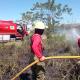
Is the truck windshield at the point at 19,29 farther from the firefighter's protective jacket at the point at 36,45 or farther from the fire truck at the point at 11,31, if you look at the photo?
the firefighter's protective jacket at the point at 36,45

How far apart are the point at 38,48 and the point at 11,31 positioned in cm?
1669

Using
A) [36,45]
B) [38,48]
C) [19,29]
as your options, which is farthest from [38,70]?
[19,29]

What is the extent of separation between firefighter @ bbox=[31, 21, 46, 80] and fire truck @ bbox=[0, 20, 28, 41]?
15449 mm

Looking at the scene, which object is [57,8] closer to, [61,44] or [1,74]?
[61,44]

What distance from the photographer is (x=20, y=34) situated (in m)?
23.8

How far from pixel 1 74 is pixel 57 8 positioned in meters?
9.76

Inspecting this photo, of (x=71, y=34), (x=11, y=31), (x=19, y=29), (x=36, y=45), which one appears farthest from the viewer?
(x=19, y=29)

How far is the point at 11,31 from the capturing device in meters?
23.5

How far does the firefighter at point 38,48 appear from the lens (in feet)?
22.4

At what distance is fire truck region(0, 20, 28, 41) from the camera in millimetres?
23078

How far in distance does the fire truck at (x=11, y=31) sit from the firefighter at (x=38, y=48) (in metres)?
15.4

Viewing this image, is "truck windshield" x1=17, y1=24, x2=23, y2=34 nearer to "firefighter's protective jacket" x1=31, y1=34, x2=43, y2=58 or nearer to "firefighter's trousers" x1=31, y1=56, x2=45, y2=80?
"firefighter's trousers" x1=31, y1=56, x2=45, y2=80

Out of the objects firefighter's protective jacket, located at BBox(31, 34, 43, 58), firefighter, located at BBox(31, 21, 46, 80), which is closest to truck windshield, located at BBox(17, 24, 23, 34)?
firefighter, located at BBox(31, 21, 46, 80)

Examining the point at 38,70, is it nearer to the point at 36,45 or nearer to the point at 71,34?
the point at 36,45
